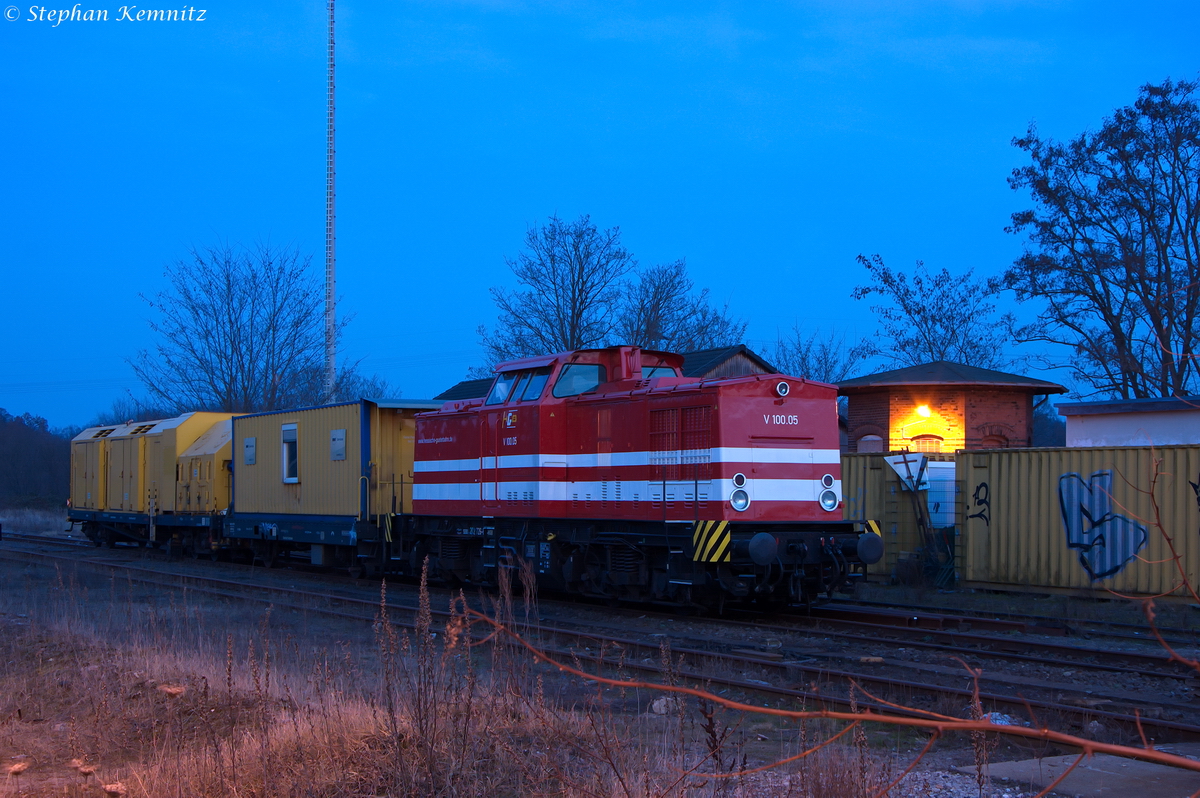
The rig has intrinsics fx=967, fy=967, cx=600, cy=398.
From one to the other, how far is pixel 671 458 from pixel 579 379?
2.30 metres

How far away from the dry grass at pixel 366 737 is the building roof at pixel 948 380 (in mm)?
19445

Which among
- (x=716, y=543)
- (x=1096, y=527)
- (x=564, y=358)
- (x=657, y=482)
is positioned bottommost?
(x=1096, y=527)

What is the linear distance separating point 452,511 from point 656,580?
4427 millimetres

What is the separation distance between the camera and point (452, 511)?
16359 mm

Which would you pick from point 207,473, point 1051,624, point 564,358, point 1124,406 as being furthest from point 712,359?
point 1051,624

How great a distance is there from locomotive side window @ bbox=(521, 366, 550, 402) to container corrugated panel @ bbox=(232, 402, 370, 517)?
531 cm

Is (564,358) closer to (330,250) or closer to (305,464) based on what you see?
(305,464)

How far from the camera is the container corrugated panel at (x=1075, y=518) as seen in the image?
14.7 m

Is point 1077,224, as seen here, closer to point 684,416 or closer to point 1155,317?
point 1155,317

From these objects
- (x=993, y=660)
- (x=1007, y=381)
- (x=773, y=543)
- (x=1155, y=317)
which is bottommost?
(x=993, y=660)

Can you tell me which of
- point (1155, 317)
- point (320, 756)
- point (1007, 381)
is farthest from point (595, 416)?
point (1155, 317)

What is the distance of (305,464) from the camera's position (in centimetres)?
2077

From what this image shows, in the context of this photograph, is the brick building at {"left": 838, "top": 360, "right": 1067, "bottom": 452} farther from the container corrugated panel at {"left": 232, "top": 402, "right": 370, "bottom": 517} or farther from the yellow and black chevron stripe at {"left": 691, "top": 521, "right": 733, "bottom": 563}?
the yellow and black chevron stripe at {"left": 691, "top": 521, "right": 733, "bottom": 563}

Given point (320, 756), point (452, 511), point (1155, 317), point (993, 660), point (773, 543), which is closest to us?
point (320, 756)
